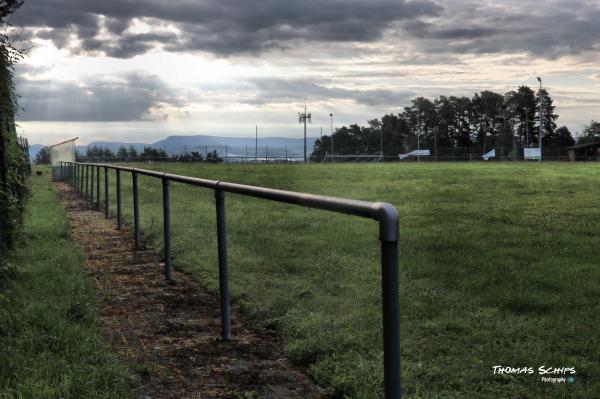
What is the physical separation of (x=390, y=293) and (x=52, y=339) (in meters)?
2.40

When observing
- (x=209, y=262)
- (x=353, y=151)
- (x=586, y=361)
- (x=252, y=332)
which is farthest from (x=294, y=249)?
(x=353, y=151)

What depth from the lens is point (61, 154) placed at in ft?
93.2

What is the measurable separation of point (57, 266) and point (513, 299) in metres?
4.24

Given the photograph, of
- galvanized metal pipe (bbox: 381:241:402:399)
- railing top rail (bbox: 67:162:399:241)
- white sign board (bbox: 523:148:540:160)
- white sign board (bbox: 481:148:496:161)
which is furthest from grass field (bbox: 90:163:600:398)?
white sign board (bbox: 481:148:496:161)

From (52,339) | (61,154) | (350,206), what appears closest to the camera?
(350,206)

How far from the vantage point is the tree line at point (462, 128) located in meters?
101

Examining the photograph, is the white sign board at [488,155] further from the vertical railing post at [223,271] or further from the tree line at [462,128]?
the vertical railing post at [223,271]

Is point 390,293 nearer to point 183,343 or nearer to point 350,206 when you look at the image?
point 350,206

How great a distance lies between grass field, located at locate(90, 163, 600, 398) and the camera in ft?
10.7

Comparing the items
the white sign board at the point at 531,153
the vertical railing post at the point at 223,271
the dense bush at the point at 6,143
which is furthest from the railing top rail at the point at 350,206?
the white sign board at the point at 531,153

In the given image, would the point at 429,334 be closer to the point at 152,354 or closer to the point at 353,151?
the point at 152,354

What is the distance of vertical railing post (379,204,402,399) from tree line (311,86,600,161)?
275ft

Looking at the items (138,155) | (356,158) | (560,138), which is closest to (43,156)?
(138,155)

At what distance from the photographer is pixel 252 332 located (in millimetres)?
4102
